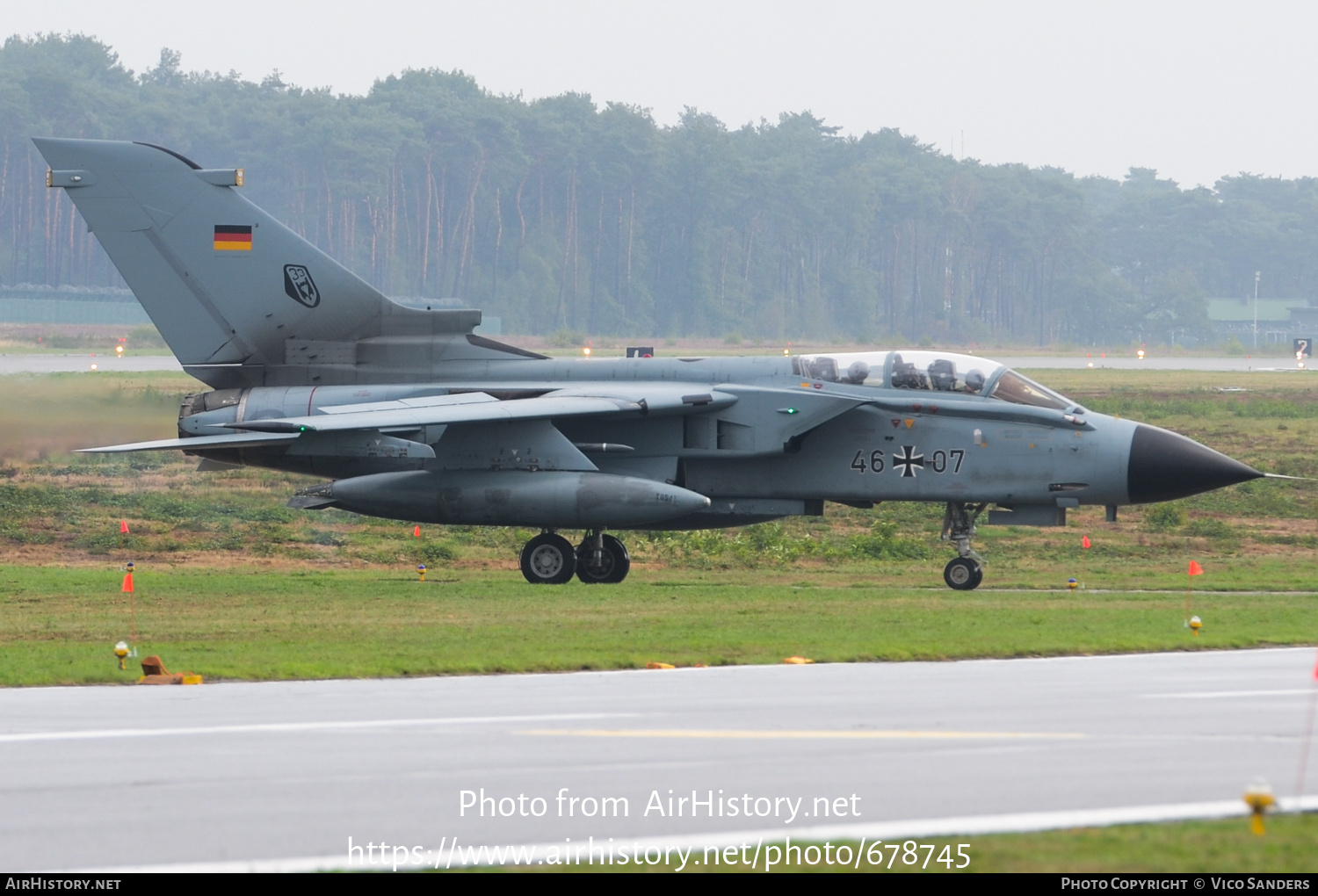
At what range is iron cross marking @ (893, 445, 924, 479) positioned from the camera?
65.9ft

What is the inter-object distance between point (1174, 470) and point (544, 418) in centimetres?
749

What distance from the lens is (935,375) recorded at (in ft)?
66.2

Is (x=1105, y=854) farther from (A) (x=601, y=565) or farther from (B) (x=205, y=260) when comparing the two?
(B) (x=205, y=260)

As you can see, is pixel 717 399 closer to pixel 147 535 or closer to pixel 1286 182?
pixel 147 535

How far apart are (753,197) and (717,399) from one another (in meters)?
97.6

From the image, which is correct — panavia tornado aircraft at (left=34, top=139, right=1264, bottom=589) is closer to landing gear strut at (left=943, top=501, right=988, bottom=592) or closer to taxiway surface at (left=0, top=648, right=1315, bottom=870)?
landing gear strut at (left=943, top=501, right=988, bottom=592)

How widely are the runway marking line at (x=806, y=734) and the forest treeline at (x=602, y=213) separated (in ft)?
301

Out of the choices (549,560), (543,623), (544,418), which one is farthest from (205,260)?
(543,623)

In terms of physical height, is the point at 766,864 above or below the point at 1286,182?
below

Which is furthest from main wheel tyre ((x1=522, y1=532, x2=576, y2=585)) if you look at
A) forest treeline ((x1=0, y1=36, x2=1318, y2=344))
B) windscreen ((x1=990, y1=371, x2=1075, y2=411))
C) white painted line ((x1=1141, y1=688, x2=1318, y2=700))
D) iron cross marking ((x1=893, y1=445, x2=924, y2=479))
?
forest treeline ((x1=0, y1=36, x2=1318, y2=344))

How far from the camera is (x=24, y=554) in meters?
24.0

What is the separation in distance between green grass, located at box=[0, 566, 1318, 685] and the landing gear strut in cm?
37

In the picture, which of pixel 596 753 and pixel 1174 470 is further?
pixel 1174 470

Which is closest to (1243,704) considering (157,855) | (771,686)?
(771,686)
